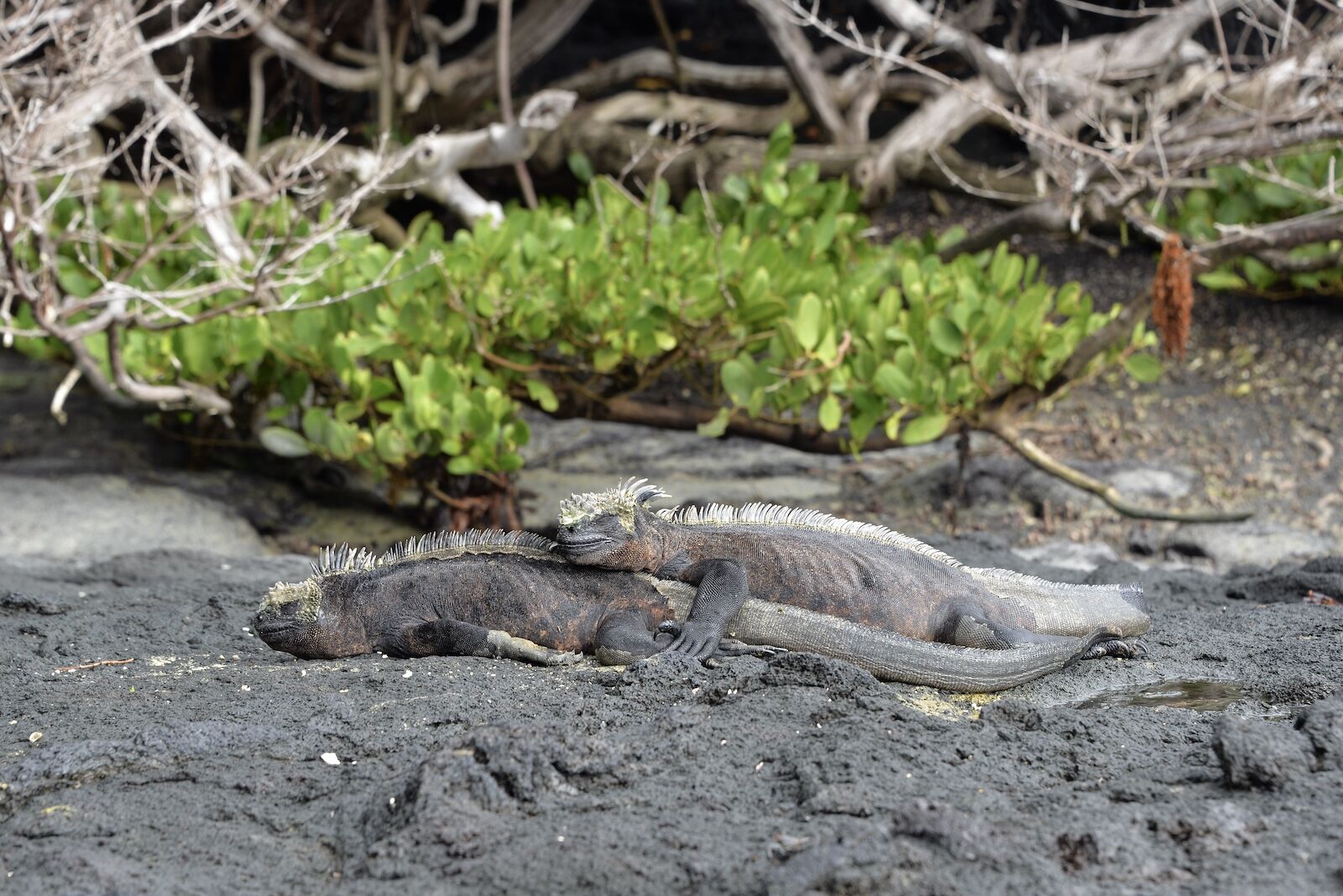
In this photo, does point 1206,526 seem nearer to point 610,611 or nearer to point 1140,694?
point 1140,694

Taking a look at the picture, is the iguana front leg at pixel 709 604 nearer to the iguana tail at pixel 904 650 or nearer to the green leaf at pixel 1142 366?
the iguana tail at pixel 904 650

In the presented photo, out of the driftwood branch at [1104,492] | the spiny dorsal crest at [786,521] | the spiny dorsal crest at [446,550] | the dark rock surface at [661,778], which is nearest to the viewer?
the dark rock surface at [661,778]

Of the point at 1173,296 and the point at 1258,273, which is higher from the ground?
the point at 1173,296

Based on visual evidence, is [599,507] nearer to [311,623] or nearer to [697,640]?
[697,640]

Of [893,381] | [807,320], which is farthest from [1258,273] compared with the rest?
[807,320]

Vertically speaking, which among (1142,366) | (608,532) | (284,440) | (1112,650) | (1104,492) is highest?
(608,532)

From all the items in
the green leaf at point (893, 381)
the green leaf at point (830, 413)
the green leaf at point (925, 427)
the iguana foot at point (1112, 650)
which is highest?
the iguana foot at point (1112, 650)

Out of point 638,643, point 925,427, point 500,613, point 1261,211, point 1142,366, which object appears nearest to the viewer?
point 638,643

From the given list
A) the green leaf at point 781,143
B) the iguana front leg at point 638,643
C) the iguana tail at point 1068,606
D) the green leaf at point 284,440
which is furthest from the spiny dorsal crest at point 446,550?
the green leaf at point 781,143
